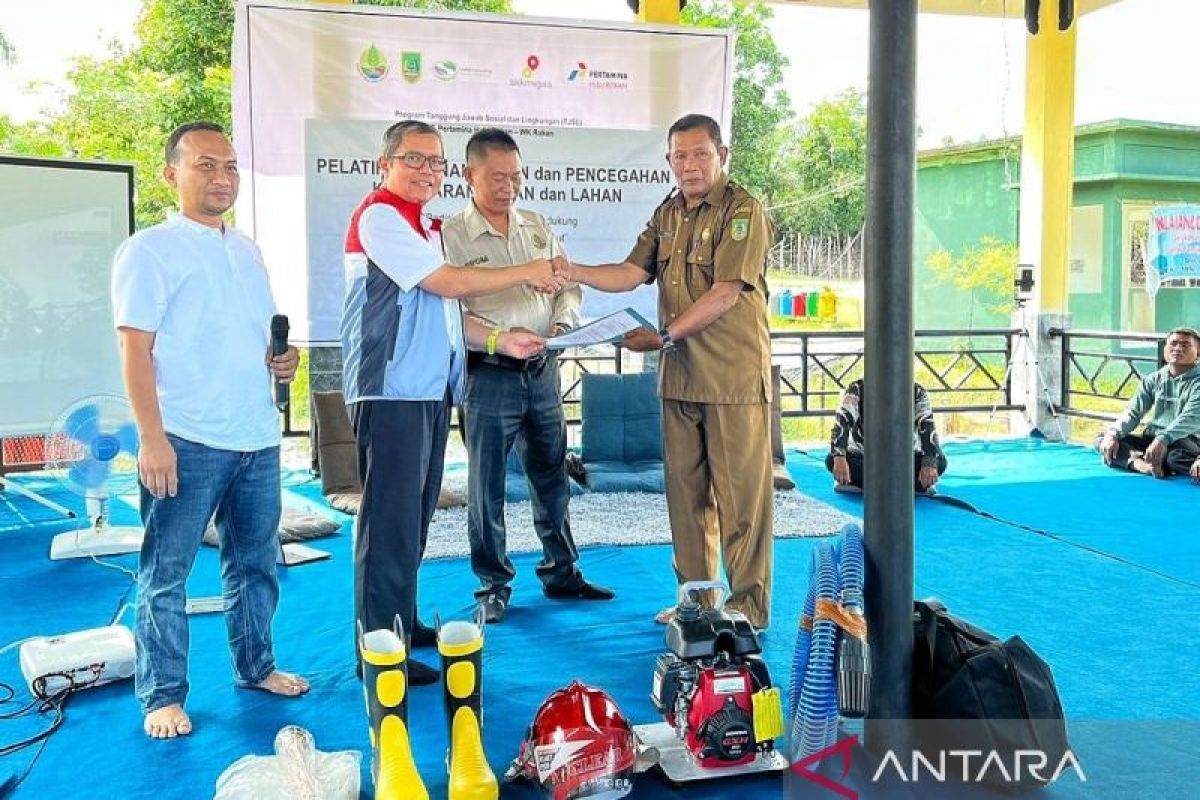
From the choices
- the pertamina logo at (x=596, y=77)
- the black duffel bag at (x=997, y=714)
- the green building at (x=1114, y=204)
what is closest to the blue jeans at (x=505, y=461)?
the black duffel bag at (x=997, y=714)

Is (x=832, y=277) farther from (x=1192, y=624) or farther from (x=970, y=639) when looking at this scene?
(x=970, y=639)

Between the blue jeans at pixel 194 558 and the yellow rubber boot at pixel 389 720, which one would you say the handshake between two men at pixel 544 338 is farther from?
the yellow rubber boot at pixel 389 720

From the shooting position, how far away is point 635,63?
630cm

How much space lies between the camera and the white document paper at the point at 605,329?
3275mm

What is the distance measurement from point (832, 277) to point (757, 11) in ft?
11.2

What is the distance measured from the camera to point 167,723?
111 inches

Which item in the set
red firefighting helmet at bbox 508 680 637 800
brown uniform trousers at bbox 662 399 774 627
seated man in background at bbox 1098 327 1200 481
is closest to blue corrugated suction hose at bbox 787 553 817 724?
red firefighting helmet at bbox 508 680 637 800

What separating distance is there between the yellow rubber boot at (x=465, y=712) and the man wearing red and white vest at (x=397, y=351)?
2.01ft

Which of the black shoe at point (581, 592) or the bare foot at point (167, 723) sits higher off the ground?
the black shoe at point (581, 592)

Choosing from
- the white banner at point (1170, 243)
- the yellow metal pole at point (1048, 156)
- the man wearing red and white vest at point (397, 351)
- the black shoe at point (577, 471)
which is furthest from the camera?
the white banner at point (1170, 243)

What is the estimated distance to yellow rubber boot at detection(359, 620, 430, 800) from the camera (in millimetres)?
2336

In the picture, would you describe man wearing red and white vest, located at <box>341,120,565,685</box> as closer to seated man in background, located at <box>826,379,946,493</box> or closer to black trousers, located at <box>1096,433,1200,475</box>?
seated man in background, located at <box>826,379,946,493</box>

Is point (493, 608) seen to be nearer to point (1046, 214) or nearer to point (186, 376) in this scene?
point (186, 376)

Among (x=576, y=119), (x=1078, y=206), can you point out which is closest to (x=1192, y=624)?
(x=576, y=119)
